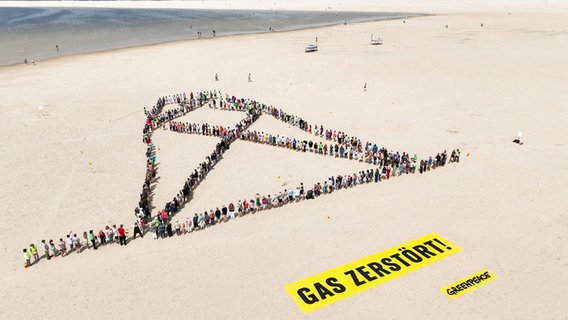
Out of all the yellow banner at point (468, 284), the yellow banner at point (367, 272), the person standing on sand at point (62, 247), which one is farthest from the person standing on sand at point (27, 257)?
the yellow banner at point (468, 284)

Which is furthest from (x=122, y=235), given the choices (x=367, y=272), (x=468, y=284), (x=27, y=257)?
(x=468, y=284)

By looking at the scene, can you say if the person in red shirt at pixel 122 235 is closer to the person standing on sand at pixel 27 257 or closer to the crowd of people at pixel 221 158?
the crowd of people at pixel 221 158

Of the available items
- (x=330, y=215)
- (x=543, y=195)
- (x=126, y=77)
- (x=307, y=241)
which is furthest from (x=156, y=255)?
(x=126, y=77)

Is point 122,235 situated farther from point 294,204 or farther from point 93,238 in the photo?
point 294,204

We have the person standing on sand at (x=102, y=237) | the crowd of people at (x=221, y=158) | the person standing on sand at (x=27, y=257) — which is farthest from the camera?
the crowd of people at (x=221, y=158)

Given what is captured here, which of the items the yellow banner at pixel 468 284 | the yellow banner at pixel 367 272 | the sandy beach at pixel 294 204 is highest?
the sandy beach at pixel 294 204

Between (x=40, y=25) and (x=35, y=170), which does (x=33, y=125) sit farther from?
(x=40, y=25)

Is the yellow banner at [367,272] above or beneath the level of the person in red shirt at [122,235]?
beneath
